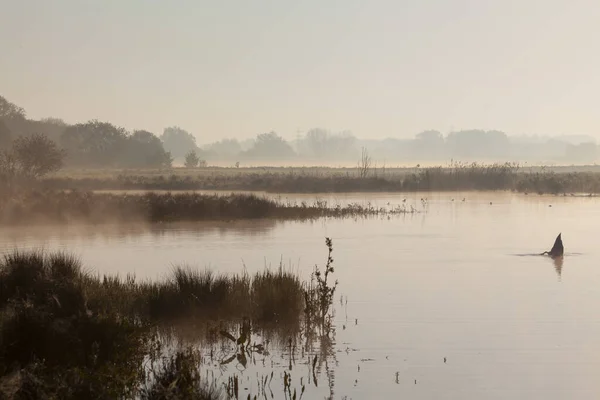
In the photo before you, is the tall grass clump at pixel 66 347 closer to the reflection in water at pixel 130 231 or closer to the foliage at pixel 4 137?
the reflection in water at pixel 130 231

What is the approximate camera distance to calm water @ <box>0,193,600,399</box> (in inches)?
426

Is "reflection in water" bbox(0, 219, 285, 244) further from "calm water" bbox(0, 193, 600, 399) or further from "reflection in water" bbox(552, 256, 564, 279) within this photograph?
"reflection in water" bbox(552, 256, 564, 279)

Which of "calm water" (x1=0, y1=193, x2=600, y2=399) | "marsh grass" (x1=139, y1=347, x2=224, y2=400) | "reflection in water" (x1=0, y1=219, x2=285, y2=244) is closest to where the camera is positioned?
"marsh grass" (x1=139, y1=347, x2=224, y2=400)

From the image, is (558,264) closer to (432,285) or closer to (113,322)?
(432,285)

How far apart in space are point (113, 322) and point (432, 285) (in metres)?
9.05

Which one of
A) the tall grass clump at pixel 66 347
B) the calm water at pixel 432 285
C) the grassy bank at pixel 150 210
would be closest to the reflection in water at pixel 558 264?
the calm water at pixel 432 285

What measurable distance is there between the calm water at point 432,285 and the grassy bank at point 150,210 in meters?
2.56

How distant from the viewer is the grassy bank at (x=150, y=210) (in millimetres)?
37000

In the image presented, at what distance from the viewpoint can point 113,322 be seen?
10.8 m

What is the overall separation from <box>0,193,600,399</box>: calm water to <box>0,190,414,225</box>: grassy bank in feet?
8.39

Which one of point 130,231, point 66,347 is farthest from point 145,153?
A: point 66,347

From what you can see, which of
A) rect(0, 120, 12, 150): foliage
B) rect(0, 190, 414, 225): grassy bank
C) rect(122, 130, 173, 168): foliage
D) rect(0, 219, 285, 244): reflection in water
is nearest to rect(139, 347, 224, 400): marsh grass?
rect(0, 219, 285, 244): reflection in water

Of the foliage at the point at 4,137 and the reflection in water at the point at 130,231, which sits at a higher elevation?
the foliage at the point at 4,137

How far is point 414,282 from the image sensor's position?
61.7 ft
